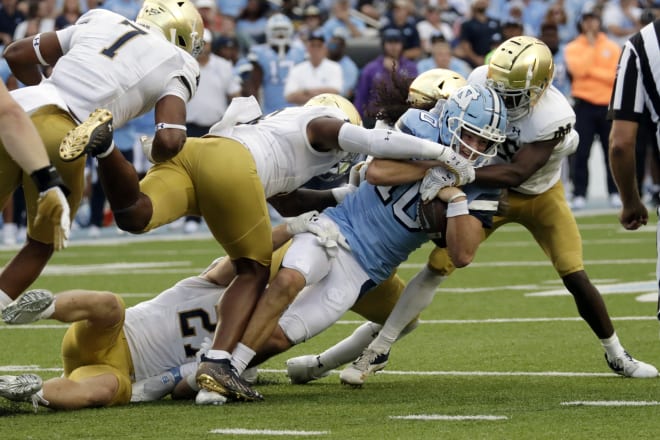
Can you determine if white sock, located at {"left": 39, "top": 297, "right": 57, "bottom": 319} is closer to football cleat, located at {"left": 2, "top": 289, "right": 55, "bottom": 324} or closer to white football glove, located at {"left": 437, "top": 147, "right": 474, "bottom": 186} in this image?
football cleat, located at {"left": 2, "top": 289, "right": 55, "bottom": 324}

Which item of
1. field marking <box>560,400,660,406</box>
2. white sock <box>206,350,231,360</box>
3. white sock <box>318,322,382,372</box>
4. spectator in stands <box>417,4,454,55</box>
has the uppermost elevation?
white sock <box>206,350,231,360</box>

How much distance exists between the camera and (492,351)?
6.68 m

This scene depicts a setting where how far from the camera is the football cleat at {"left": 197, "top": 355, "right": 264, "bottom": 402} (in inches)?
206

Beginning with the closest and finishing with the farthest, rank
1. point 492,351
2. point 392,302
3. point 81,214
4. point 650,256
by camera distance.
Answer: point 392,302 → point 492,351 → point 650,256 → point 81,214

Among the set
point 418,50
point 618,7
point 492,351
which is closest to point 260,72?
point 418,50

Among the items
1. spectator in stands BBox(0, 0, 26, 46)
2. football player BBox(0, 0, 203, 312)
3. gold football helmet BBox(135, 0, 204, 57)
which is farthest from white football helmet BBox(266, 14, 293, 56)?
football player BBox(0, 0, 203, 312)

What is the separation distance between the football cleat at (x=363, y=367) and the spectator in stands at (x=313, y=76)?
820cm

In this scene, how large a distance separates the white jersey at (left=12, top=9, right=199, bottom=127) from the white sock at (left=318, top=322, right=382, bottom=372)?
122 cm

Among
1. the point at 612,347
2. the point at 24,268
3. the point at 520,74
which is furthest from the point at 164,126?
the point at 612,347

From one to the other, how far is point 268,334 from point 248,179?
0.59m

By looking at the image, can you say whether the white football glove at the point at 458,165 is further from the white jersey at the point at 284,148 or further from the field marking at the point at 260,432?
the field marking at the point at 260,432

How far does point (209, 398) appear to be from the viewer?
5.23m

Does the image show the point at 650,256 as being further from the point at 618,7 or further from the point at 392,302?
the point at 618,7

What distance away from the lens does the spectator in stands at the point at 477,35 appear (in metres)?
15.3
